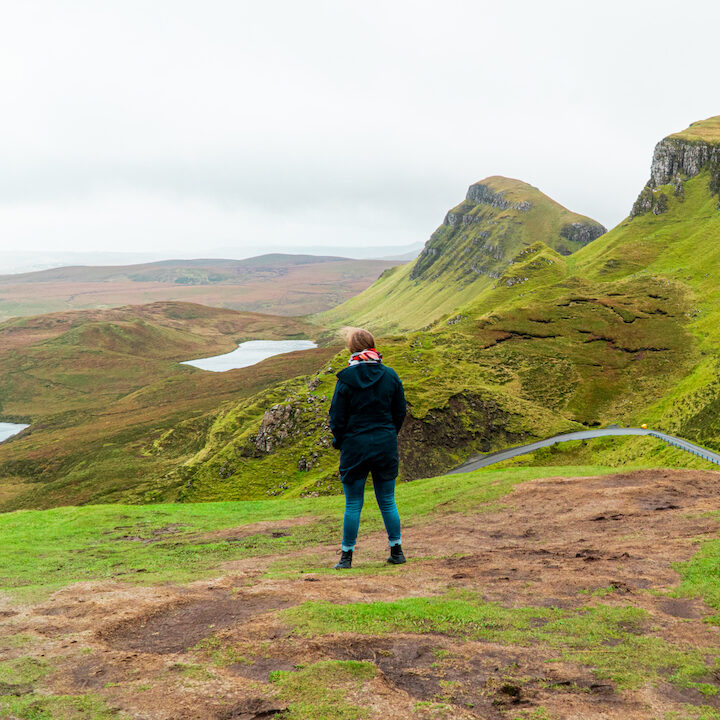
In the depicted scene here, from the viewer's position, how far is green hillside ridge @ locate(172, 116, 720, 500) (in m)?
64.7

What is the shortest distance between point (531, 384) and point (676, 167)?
135889mm

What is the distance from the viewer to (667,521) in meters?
15.8

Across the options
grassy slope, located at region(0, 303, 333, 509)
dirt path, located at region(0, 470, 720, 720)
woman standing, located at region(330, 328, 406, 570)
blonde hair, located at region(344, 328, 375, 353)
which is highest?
blonde hair, located at region(344, 328, 375, 353)

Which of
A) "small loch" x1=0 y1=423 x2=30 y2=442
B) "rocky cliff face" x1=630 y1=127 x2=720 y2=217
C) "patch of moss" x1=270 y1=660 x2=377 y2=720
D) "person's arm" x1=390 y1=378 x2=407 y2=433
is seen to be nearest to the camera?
"patch of moss" x1=270 y1=660 x2=377 y2=720

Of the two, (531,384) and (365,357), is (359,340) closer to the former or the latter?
(365,357)

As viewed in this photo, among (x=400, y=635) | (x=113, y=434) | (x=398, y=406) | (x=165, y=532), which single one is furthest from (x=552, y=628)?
(x=113, y=434)

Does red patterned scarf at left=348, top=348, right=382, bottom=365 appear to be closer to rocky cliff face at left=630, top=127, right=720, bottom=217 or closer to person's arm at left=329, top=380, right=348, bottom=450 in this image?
person's arm at left=329, top=380, right=348, bottom=450

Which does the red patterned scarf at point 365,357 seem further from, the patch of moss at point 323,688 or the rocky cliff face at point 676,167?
the rocky cliff face at point 676,167

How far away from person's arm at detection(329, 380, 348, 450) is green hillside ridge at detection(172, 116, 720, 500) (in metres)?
38.4

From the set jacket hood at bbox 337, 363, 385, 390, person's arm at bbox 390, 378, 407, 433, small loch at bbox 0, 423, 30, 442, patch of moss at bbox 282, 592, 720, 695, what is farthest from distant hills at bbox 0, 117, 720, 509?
jacket hood at bbox 337, 363, 385, 390

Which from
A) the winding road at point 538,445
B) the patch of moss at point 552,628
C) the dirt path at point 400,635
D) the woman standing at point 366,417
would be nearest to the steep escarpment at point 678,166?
the winding road at point 538,445

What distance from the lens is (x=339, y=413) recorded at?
37.4 feet

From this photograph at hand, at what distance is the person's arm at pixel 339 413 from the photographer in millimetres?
11266

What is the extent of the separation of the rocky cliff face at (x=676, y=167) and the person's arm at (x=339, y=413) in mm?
179609
